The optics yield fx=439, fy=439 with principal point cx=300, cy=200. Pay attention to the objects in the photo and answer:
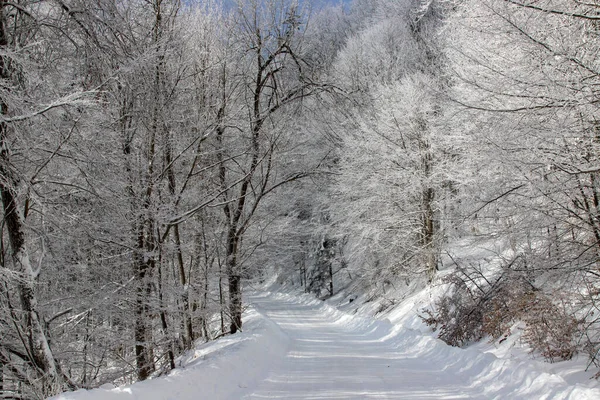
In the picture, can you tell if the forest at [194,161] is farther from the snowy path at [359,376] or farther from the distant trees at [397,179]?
the snowy path at [359,376]

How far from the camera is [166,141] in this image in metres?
8.65

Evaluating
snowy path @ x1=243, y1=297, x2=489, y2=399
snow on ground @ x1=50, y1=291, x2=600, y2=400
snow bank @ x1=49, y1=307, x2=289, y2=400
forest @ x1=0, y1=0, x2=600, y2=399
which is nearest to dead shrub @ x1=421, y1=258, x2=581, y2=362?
forest @ x1=0, y1=0, x2=600, y2=399

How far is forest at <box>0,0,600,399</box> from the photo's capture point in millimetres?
4969

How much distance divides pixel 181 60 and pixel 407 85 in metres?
13.1

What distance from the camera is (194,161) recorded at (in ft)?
29.5

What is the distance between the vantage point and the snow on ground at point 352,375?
538 centimetres

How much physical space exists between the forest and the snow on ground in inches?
36.9

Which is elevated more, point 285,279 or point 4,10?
point 4,10

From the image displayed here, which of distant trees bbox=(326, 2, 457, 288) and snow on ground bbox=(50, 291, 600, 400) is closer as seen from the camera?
snow on ground bbox=(50, 291, 600, 400)

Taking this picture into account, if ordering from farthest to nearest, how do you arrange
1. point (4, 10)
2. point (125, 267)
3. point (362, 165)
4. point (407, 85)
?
point (362, 165) < point (407, 85) < point (125, 267) < point (4, 10)

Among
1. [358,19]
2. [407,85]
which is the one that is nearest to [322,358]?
[407,85]

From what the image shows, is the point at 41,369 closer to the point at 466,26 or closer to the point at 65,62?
the point at 65,62

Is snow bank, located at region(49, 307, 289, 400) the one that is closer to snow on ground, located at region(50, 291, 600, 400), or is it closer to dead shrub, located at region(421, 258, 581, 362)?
snow on ground, located at region(50, 291, 600, 400)

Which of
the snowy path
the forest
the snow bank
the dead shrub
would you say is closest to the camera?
the snow bank
